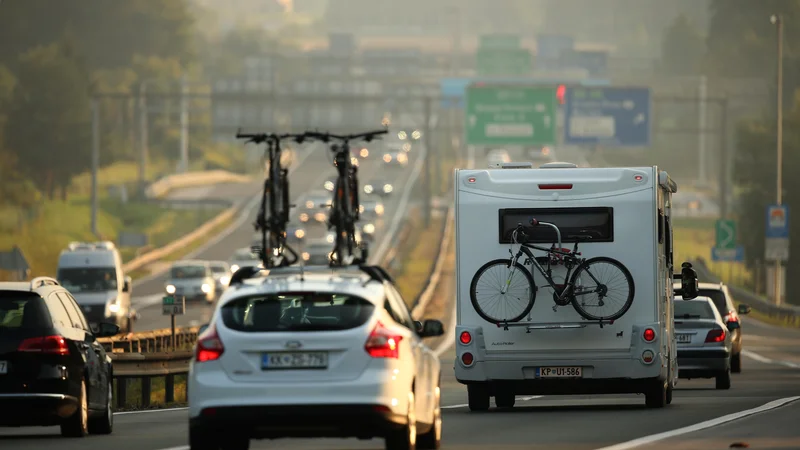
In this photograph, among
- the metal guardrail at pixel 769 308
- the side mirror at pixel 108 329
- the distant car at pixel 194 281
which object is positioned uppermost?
the side mirror at pixel 108 329

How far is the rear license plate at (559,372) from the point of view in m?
21.6

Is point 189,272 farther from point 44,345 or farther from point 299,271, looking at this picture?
point 299,271

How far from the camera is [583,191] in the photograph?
21.6 m

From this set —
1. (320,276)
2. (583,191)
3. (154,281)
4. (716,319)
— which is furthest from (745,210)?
(320,276)

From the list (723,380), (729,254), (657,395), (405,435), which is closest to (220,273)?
(729,254)

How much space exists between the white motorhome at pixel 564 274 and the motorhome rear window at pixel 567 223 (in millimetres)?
11

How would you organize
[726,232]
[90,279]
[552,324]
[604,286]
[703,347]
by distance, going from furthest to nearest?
A: 1. [726,232]
2. [90,279]
3. [703,347]
4. [552,324]
5. [604,286]

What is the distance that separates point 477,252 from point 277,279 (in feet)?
23.5

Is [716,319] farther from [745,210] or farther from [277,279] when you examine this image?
[745,210]

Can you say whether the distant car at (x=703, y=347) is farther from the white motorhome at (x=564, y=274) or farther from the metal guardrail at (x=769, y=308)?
the metal guardrail at (x=769, y=308)

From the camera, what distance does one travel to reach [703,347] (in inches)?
1073

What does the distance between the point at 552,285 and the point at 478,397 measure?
1.86m

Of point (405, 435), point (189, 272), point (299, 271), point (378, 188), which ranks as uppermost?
point (378, 188)

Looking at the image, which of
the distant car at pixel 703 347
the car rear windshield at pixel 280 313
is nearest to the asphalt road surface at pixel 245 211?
the distant car at pixel 703 347
